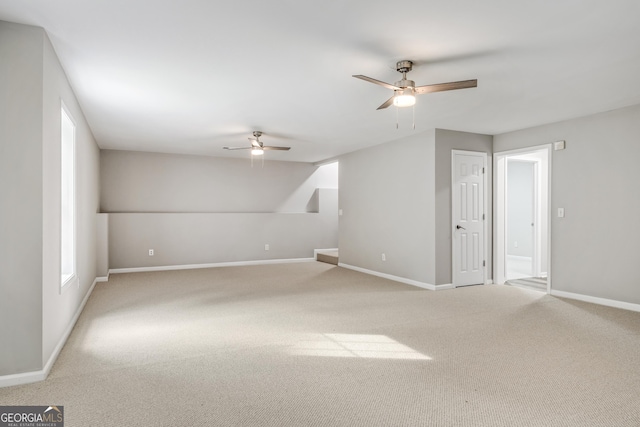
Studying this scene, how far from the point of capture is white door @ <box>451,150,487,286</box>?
5949mm

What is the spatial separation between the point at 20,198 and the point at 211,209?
6021 millimetres

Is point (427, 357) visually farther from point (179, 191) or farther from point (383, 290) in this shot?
point (179, 191)

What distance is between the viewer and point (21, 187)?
8.56 ft

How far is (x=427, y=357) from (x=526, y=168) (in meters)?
7.85

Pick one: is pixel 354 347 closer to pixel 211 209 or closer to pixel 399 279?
pixel 399 279

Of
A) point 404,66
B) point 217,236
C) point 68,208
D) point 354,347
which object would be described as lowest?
point 354,347

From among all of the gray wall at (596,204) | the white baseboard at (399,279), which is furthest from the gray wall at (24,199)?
the gray wall at (596,204)

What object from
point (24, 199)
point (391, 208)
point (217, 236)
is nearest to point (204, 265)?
point (217, 236)

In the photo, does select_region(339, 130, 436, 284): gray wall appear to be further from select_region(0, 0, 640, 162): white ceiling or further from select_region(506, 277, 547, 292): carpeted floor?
select_region(506, 277, 547, 292): carpeted floor

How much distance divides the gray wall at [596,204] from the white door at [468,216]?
3.27 ft

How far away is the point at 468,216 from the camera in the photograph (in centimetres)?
609

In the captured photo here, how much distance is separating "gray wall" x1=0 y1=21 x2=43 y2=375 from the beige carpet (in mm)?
337

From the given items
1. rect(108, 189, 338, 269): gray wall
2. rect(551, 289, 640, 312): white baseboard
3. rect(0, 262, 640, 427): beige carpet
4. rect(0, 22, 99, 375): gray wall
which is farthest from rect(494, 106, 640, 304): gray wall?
rect(0, 22, 99, 375): gray wall

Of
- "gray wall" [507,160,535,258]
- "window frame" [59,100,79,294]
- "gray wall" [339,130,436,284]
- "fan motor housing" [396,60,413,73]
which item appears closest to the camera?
"fan motor housing" [396,60,413,73]
